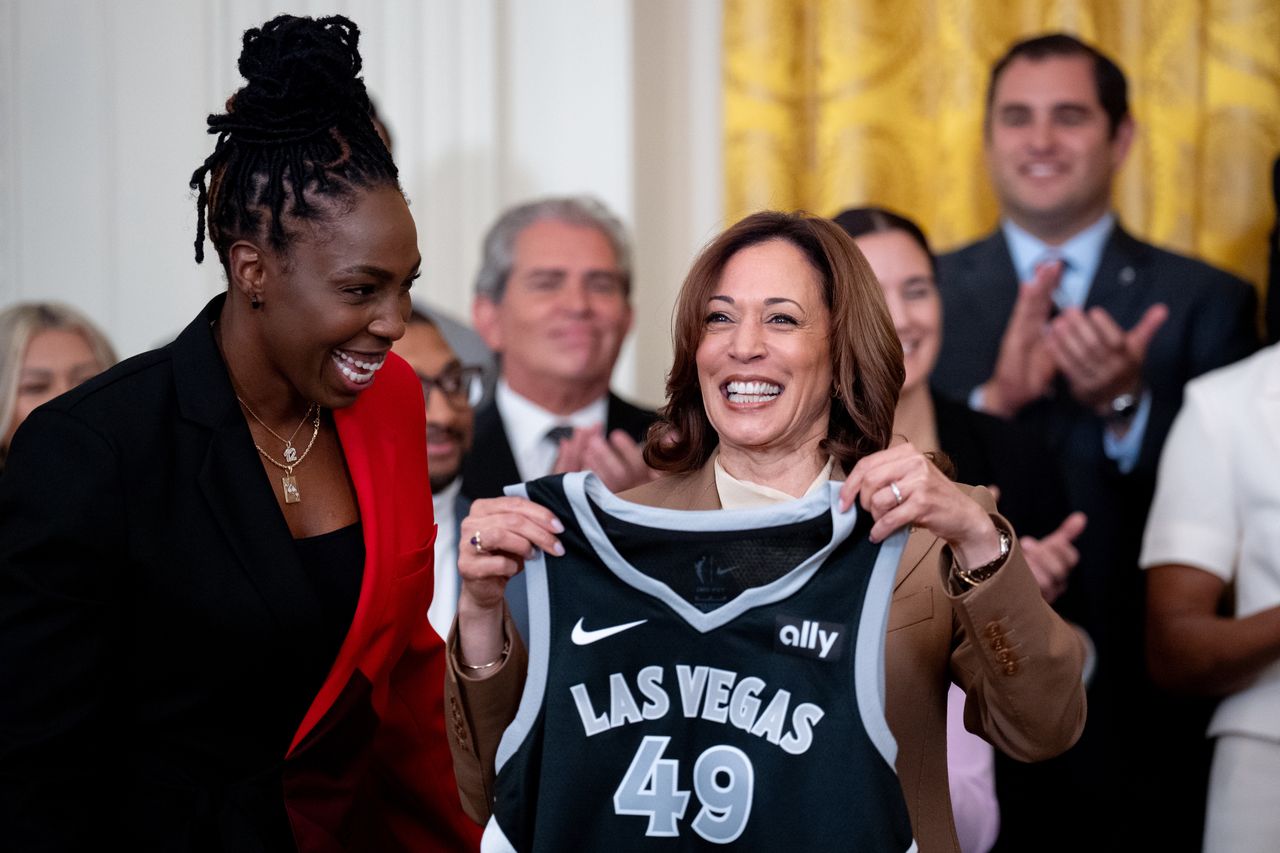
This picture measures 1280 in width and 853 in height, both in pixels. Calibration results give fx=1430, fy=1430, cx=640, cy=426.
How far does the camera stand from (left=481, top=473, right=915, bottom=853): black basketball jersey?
5.42ft

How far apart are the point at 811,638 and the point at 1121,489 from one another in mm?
2108

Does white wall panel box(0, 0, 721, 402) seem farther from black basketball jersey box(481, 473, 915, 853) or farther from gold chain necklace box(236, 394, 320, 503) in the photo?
black basketball jersey box(481, 473, 915, 853)

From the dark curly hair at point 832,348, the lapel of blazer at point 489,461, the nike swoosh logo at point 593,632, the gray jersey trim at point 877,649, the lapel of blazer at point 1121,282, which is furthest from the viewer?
the lapel of blazer at point 1121,282

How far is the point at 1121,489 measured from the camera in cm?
355

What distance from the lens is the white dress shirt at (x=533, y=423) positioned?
11.2ft

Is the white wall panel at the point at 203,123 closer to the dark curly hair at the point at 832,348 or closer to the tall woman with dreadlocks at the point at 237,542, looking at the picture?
the dark curly hair at the point at 832,348

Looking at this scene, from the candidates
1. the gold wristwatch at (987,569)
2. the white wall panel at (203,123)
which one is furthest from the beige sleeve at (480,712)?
the white wall panel at (203,123)

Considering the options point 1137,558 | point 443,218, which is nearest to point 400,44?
point 443,218

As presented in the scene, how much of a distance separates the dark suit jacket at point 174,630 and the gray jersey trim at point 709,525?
11.6 inches

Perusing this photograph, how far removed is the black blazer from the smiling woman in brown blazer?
126 centimetres

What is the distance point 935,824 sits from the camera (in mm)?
1795

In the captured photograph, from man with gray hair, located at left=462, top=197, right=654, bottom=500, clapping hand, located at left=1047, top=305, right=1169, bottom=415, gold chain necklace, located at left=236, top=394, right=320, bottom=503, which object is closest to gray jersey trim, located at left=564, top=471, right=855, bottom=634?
gold chain necklace, located at left=236, top=394, right=320, bottom=503

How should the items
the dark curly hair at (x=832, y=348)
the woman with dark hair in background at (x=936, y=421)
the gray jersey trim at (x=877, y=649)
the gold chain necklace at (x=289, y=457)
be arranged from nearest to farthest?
the gray jersey trim at (x=877, y=649) < the gold chain necklace at (x=289, y=457) < the dark curly hair at (x=832, y=348) < the woman with dark hair in background at (x=936, y=421)

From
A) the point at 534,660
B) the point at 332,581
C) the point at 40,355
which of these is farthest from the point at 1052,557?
the point at 40,355
